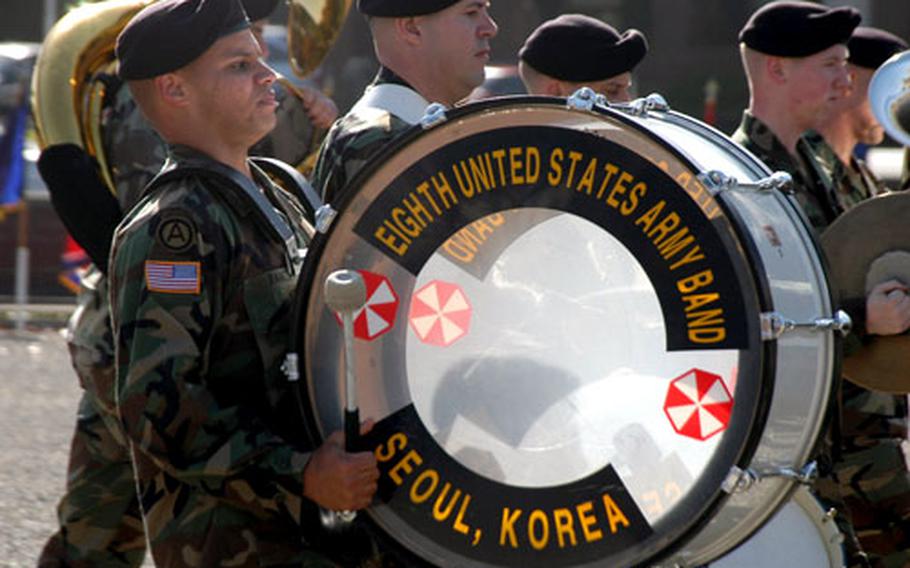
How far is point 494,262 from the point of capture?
3.09 metres

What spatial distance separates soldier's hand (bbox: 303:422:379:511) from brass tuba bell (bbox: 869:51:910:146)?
7.49 feet

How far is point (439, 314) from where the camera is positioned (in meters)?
3.09

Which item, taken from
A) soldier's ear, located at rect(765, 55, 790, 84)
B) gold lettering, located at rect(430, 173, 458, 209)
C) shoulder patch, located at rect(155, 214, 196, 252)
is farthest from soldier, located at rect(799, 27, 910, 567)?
shoulder patch, located at rect(155, 214, 196, 252)

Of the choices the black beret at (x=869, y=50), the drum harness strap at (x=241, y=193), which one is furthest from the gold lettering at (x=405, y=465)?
the black beret at (x=869, y=50)

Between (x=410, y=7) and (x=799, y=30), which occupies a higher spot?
(x=410, y=7)

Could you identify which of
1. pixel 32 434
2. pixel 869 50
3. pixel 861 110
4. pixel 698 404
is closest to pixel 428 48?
pixel 698 404

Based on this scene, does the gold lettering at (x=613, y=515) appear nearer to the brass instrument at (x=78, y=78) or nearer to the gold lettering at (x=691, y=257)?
the gold lettering at (x=691, y=257)

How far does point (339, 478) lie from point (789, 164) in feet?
7.24

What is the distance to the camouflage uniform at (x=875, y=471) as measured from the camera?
4930 mm

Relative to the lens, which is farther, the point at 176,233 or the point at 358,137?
the point at 358,137

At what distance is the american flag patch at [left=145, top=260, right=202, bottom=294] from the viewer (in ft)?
9.93

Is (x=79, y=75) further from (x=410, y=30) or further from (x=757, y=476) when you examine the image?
(x=757, y=476)

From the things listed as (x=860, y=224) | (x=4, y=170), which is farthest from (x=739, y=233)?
(x=4, y=170)

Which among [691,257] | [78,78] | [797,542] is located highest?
[691,257]
